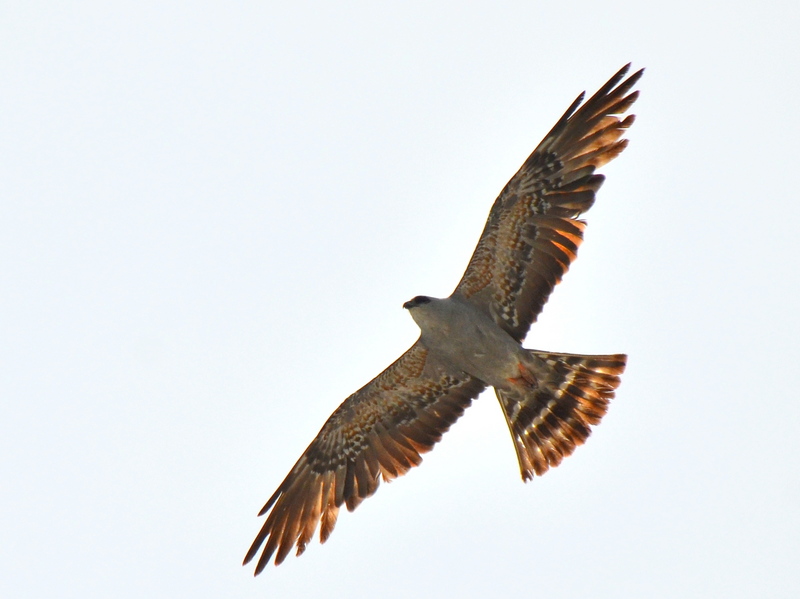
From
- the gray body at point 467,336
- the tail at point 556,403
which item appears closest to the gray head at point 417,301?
the gray body at point 467,336

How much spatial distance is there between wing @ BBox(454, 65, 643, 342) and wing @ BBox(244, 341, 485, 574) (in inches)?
49.0

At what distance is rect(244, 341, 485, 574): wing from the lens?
13.8 metres

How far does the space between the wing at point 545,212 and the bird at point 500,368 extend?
0.04ft

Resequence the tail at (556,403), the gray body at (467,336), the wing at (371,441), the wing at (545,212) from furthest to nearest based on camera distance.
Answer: the wing at (371,441)
the tail at (556,403)
the gray body at (467,336)
the wing at (545,212)

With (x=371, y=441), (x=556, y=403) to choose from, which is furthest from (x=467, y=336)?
(x=371, y=441)

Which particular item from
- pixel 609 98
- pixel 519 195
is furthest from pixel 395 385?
pixel 609 98

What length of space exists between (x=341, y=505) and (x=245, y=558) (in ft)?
4.32

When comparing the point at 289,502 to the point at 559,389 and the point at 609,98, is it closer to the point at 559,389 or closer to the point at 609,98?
the point at 559,389

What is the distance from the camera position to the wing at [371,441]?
13750 millimetres

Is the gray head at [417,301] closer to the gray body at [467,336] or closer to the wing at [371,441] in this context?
the gray body at [467,336]

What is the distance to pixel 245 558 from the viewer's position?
44.8ft

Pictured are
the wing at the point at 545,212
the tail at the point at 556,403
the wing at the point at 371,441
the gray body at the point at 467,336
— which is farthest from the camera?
the wing at the point at 371,441

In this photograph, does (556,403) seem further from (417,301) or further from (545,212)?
(545,212)

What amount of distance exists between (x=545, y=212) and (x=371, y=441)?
364cm
